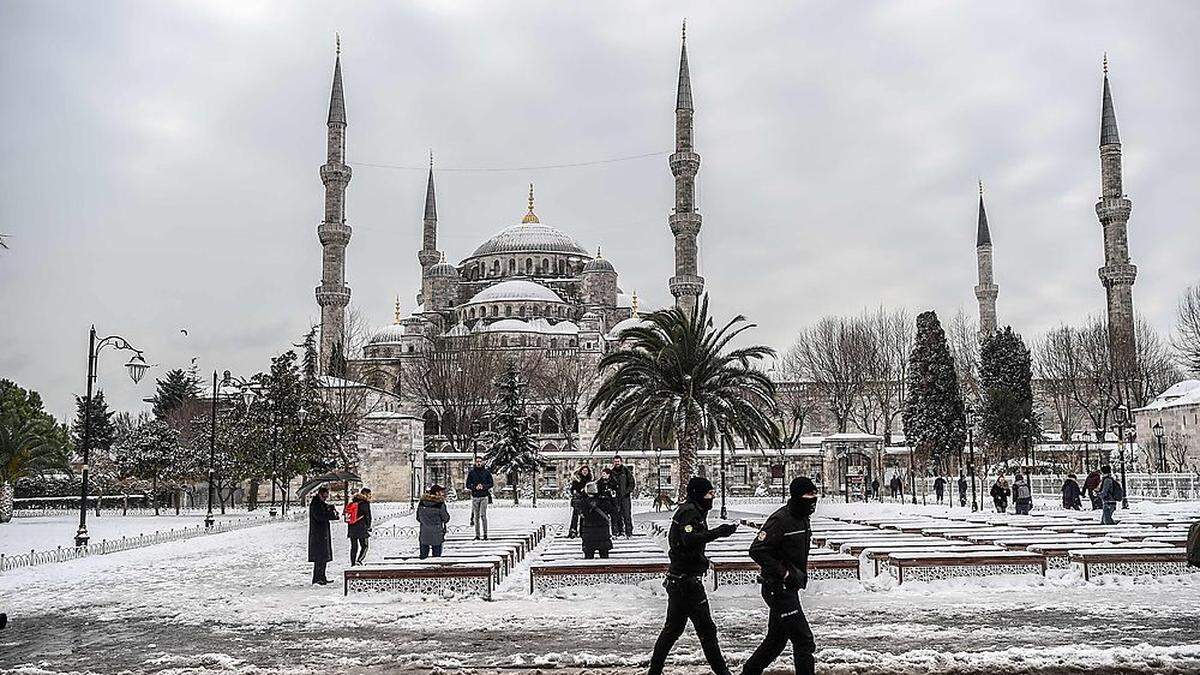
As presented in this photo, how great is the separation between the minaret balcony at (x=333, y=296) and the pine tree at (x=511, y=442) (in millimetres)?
12213

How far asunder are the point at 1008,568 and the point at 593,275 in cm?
6471

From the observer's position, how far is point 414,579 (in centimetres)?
1145

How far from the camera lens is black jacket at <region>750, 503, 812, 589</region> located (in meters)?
6.32

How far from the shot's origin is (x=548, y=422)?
64250 mm

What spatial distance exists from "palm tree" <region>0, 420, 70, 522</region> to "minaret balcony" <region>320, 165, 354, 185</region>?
22141 millimetres

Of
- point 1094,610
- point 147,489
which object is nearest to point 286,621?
point 1094,610

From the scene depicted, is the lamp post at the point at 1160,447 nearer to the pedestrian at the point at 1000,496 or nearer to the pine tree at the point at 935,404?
the pine tree at the point at 935,404

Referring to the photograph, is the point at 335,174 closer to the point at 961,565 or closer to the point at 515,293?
the point at 515,293

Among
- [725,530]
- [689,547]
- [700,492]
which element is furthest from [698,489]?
[689,547]

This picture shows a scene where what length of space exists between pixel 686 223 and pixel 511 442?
13.6 m

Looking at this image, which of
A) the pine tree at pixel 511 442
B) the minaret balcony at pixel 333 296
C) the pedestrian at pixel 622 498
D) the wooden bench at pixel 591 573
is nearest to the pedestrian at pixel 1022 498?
the pedestrian at pixel 622 498

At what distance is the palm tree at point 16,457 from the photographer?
30.4 m

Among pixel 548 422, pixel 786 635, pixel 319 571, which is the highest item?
pixel 548 422

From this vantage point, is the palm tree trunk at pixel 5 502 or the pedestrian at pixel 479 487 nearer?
the pedestrian at pixel 479 487
